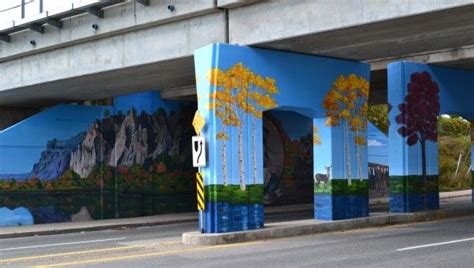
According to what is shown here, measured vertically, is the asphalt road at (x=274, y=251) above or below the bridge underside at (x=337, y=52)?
below

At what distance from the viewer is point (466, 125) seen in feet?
Result: 183

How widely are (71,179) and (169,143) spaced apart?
14.4ft

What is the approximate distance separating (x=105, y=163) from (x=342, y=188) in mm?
10540

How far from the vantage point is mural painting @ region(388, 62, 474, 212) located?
20.5 metres

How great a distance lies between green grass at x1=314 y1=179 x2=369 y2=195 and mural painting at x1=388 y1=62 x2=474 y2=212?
1.97 m

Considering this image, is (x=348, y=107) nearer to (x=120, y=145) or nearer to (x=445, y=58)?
(x=445, y=58)

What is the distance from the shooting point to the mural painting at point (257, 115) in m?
15.9

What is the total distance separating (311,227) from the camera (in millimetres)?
16859

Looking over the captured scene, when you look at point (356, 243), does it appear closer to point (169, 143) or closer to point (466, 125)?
point (169, 143)

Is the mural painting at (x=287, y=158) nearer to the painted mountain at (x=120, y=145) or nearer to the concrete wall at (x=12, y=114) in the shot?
the painted mountain at (x=120, y=145)

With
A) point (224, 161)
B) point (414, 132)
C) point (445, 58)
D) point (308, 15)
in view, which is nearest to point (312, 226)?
point (224, 161)

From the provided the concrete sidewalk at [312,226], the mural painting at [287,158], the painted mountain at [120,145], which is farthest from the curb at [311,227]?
the mural painting at [287,158]

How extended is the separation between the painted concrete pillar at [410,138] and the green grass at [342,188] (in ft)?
6.50

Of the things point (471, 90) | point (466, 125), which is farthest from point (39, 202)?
point (466, 125)
